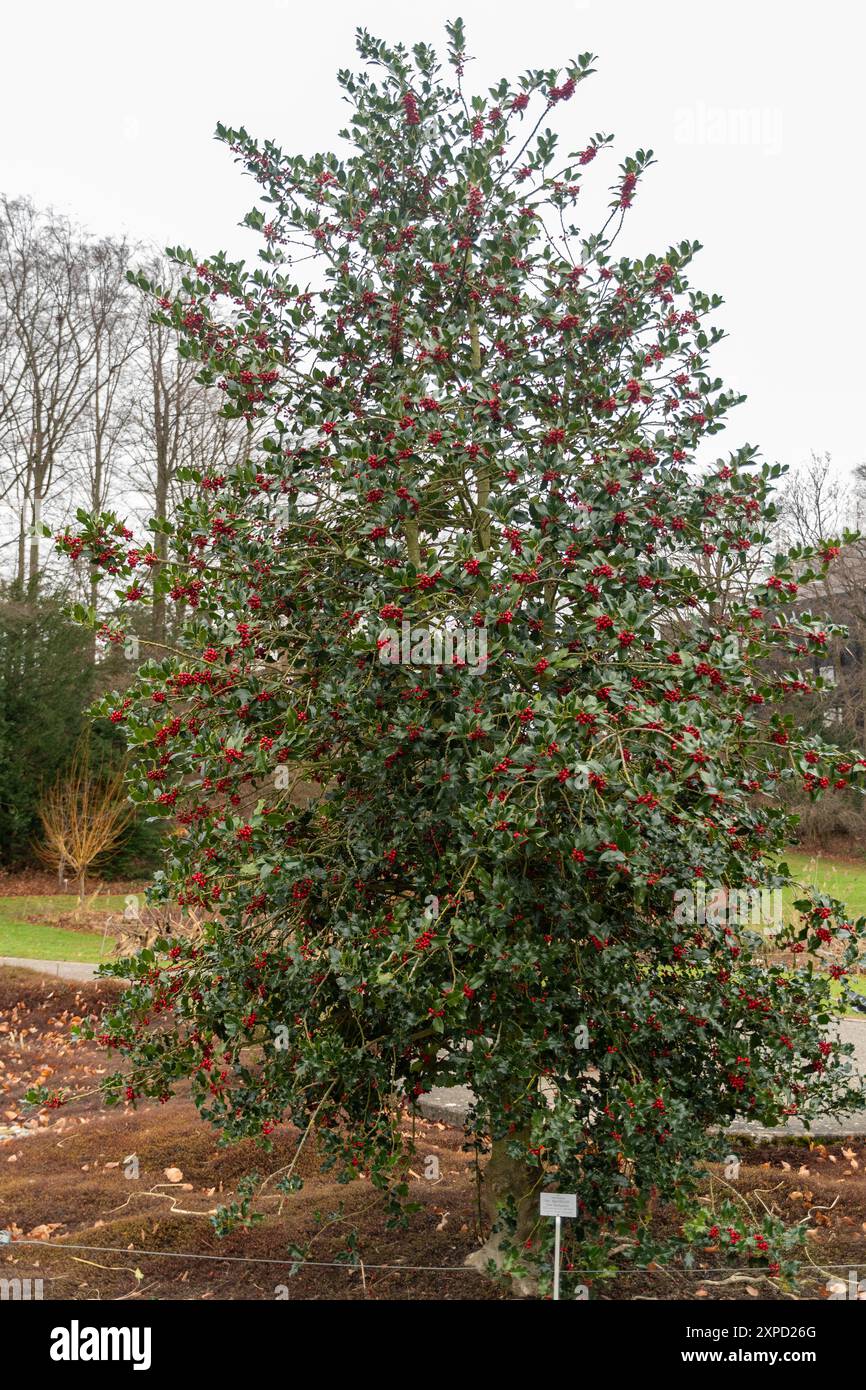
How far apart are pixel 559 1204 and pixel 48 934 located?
1469 centimetres

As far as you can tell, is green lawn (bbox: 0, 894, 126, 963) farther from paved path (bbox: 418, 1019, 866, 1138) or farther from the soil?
paved path (bbox: 418, 1019, 866, 1138)

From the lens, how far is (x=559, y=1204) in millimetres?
3455

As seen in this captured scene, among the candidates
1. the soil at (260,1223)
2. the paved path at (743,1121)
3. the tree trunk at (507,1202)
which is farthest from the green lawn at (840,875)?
the tree trunk at (507,1202)

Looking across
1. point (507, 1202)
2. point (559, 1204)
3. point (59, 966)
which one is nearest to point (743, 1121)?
point (507, 1202)

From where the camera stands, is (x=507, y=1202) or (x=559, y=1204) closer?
(x=559, y=1204)

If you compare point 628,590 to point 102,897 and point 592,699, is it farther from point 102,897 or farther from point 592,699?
point 102,897

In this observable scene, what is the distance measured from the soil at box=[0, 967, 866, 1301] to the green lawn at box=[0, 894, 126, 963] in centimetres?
737

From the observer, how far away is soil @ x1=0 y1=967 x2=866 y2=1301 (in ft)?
14.9

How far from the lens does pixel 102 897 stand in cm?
2055

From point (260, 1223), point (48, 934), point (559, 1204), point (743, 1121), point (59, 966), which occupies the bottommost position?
point (48, 934)

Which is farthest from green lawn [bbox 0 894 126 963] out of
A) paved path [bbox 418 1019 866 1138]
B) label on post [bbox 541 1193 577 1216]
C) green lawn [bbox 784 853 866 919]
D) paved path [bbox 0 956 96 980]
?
label on post [bbox 541 1193 577 1216]

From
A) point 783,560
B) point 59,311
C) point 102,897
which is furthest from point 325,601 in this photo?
point 59,311

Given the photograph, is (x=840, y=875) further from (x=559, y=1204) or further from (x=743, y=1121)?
(x=559, y=1204)
